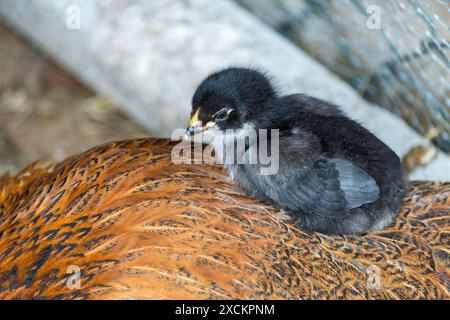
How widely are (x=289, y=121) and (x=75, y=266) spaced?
86 centimetres

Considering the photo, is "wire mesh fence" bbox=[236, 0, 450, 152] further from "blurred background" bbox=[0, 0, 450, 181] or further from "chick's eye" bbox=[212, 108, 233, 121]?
"chick's eye" bbox=[212, 108, 233, 121]

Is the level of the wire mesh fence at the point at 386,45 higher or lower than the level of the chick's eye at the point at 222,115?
higher

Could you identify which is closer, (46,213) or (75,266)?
(75,266)

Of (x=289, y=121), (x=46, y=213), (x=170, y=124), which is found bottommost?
(x=46, y=213)

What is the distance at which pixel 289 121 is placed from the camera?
2121mm

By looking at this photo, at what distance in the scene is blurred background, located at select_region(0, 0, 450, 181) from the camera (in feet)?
9.64

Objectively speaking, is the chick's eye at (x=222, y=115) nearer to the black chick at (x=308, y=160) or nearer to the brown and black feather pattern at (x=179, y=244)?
the black chick at (x=308, y=160)

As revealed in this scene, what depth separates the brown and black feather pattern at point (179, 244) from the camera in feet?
5.78

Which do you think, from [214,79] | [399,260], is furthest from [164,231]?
[399,260]

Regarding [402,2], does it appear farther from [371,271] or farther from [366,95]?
[371,271]

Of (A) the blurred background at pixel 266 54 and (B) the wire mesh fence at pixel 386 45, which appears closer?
(B) the wire mesh fence at pixel 386 45

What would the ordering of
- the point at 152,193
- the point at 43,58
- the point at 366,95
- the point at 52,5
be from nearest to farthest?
1. the point at 152,193
2. the point at 366,95
3. the point at 52,5
4. the point at 43,58

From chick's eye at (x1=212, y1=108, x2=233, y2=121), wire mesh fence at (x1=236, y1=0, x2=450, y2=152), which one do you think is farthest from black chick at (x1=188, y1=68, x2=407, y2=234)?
wire mesh fence at (x1=236, y1=0, x2=450, y2=152)

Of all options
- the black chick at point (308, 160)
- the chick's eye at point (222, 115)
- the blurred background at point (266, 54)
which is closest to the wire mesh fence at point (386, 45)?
the blurred background at point (266, 54)
